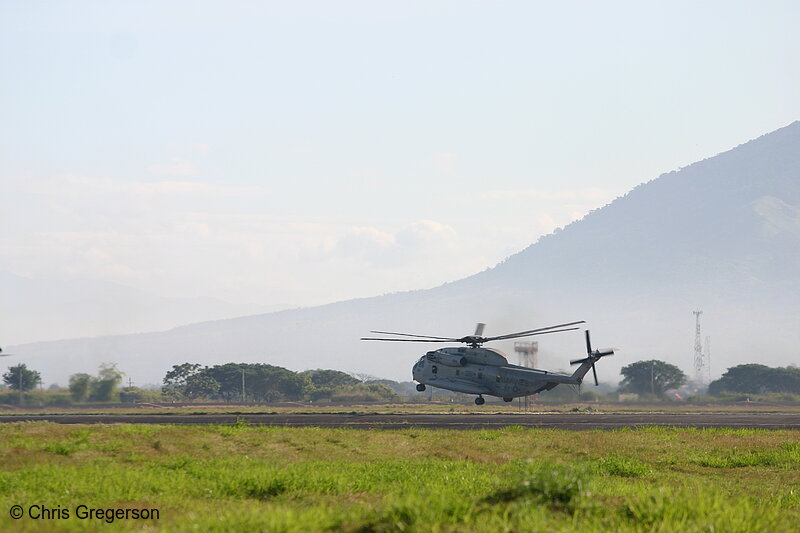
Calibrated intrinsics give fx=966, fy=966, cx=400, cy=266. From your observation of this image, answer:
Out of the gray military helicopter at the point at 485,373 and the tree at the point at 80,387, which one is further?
the tree at the point at 80,387

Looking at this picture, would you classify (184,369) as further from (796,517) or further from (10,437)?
(796,517)

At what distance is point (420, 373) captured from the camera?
77.0 meters

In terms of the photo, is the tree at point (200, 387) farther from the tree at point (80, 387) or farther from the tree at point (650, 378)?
the tree at point (650, 378)

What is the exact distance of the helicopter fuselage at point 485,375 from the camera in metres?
72.7

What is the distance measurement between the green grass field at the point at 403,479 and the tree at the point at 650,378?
92533 millimetres

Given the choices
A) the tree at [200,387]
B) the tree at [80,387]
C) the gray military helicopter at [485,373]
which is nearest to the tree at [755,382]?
the tree at [200,387]

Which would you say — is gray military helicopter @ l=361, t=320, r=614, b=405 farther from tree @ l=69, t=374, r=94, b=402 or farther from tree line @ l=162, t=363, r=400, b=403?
tree line @ l=162, t=363, r=400, b=403

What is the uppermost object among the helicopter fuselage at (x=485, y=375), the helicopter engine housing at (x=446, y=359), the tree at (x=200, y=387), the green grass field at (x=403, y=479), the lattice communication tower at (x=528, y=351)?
→ the lattice communication tower at (x=528, y=351)

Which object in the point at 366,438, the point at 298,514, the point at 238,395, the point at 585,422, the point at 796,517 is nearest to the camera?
the point at 298,514

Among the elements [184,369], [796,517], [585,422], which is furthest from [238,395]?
[796,517]

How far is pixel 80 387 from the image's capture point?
407ft

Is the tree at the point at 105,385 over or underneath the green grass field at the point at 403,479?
over

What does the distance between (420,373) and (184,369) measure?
97.0 meters

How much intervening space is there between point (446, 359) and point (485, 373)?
11.0 ft
